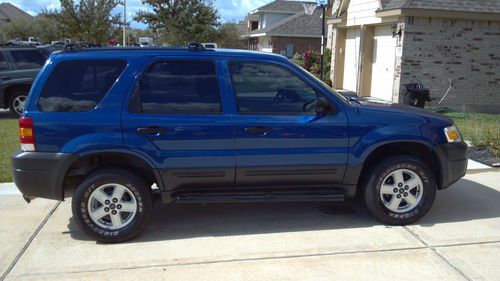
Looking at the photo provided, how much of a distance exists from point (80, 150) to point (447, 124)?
11.9ft

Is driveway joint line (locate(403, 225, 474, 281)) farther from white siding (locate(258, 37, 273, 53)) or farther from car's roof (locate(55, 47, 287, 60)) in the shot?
white siding (locate(258, 37, 273, 53))

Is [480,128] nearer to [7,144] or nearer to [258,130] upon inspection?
[258,130]

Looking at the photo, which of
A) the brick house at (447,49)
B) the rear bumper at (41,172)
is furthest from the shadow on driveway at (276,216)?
the brick house at (447,49)

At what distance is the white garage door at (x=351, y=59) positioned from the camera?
17.4 meters

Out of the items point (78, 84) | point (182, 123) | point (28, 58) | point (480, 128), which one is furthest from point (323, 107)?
point (28, 58)

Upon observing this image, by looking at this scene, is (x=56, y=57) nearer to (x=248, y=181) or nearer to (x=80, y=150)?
(x=80, y=150)

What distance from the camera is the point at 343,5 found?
18.3 m

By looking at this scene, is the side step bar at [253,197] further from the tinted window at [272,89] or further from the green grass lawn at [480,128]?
the green grass lawn at [480,128]

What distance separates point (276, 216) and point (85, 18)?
3155 centimetres

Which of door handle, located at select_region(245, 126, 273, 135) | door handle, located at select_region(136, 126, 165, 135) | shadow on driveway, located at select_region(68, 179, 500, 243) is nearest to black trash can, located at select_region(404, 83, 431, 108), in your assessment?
shadow on driveway, located at select_region(68, 179, 500, 243)

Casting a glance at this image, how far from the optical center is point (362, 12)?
1638cm

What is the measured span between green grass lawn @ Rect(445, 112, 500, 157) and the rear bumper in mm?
6535

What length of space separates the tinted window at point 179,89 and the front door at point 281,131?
24 centimetres

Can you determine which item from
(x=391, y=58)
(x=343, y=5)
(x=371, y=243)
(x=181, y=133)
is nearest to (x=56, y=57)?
(x=181, y=133)
